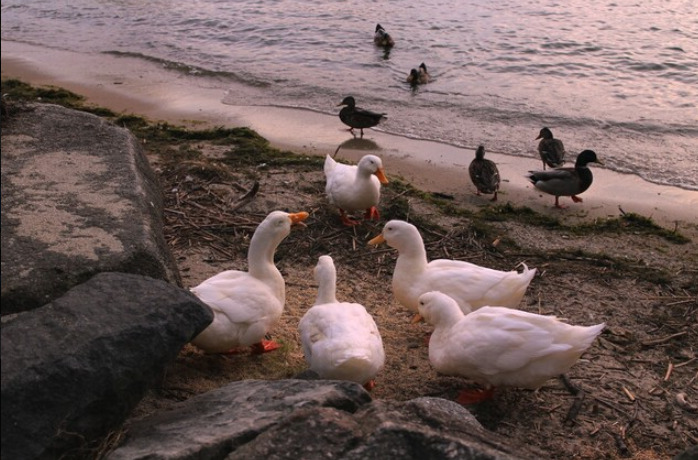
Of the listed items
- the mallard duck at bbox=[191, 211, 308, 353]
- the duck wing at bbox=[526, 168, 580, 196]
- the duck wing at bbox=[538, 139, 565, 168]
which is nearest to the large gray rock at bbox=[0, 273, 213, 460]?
the mallard duck at bbox=[191, 211, 308, 353]

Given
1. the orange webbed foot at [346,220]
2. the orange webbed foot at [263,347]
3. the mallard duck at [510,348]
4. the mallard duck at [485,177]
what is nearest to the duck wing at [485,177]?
the mallard duck at [485,177]

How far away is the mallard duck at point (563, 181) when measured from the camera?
790 centimetres

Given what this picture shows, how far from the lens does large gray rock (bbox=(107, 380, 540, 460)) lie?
9.16 feet

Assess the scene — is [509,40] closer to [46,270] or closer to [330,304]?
[330,304]

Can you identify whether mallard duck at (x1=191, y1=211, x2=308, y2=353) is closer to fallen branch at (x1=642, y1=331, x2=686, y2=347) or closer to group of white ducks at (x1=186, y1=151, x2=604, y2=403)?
group of white ducks at (x1=186, y1=151, x2=604, y2=403)

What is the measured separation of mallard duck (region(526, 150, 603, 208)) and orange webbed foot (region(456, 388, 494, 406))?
3862 mm

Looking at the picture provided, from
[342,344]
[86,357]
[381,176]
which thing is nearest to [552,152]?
[381,176]

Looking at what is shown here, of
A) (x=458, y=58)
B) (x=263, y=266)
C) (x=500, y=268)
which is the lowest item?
(x=500, y=268)

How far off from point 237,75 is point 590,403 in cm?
1042

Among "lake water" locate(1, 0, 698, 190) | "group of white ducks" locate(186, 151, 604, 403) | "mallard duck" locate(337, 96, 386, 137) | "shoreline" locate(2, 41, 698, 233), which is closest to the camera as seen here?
"group of white ducks" locate(186, 151, 604, 403)

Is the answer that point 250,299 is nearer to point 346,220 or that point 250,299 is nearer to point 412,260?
point 412,260

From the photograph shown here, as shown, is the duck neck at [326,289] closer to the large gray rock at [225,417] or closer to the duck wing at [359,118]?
the large gray rock at [225,417]

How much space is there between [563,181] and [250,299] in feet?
14.6

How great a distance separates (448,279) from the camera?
5.30 metres
